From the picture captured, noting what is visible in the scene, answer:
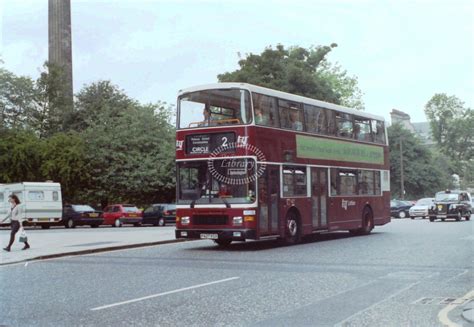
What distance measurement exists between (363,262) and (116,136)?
36.8m

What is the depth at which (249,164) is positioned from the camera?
16.8 m

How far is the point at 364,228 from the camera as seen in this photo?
23875 mm

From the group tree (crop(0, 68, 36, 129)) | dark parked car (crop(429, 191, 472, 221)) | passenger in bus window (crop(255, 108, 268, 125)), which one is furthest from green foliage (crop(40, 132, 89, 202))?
passenger in bus window (crop(255, 108, 268, 125))

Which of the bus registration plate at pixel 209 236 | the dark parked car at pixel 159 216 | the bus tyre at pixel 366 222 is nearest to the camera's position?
the bus registration plate at pixel 209 236

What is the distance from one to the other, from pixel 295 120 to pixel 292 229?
314 cm

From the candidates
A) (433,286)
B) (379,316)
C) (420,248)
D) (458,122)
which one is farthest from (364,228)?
(458,122)

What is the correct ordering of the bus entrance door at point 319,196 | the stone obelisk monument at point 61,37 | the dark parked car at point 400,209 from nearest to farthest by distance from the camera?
the bus entrance door at point 319,196, the dark parked car at point 400,209, the stone obelisk monument at point 61,37

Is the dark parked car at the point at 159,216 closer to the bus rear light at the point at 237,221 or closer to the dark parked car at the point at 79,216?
the dark parked car at the point at 79,216

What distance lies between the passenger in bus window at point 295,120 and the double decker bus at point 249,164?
0.03m

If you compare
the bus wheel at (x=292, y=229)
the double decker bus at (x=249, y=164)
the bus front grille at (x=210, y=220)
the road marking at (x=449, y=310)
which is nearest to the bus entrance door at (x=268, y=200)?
the double decker bus at (x=249, y=164)

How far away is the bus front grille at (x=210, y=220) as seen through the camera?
1711cm

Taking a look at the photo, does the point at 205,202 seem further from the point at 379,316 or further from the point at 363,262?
the point at 379,316

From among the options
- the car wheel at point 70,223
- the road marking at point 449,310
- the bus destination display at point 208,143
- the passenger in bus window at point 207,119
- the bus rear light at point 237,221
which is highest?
the passenger in bus window at point 207,119

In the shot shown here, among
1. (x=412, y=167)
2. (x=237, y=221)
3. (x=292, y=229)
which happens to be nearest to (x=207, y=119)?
(x=237, y=221)
